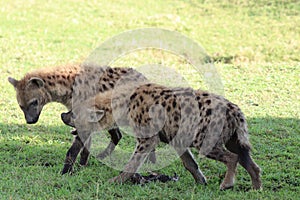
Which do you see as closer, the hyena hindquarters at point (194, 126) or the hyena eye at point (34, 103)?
the hyena hindquarters at point (194, 126)

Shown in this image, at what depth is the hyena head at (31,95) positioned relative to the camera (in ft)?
20.6

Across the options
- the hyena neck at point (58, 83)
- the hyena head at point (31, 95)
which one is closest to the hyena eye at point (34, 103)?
the hyena head at point (31, 95)

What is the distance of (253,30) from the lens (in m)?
13.7

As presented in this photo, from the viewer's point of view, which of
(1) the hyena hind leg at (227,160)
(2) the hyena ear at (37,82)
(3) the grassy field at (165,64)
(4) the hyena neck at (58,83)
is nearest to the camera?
(1) the hyena hind leg at (227,160)

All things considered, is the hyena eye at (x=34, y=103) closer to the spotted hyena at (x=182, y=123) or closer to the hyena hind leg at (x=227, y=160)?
the spotted hyena at (x=182, y=123)

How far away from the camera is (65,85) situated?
6406 mm

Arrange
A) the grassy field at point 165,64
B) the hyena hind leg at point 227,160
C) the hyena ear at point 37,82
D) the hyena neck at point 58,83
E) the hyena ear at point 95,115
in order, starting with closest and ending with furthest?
1. the hyena hind leg at point 227,160
2. the grassy field at point 165,64
3. the hyena ear at point 95,115
4. the hyena ear at point 37,82
5. the hyena neck at point 58,83

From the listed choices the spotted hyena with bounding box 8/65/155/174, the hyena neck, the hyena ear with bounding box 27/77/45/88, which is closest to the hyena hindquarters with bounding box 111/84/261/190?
the spotted hyena with bounding box 8/65/155/174

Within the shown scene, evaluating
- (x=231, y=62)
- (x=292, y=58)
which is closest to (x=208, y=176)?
(x=231, y=62)

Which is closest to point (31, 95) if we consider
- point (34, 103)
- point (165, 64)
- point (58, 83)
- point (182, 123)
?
point (34, 103)

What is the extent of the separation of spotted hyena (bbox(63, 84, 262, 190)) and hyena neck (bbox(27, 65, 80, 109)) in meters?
0.46

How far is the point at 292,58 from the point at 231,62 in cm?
123

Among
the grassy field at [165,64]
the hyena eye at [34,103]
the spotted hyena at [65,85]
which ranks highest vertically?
the spotted hyena at [65,85]

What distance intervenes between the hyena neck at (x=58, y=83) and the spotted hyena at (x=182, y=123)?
0.46 m
